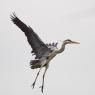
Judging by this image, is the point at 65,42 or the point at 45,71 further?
the point at 45,71

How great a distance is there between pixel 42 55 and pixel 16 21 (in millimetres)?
1377

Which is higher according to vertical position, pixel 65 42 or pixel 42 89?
pixel 65 42

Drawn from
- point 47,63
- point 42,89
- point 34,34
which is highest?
point 34,34

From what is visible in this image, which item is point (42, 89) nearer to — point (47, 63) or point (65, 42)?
point (47, 63)

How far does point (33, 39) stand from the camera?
12023mm

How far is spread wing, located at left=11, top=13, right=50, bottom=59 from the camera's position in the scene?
12.0 m

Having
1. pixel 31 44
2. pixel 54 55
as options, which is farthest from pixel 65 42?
pixel 31 44

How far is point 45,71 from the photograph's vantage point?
488 inches

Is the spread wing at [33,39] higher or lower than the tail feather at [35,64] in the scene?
higher

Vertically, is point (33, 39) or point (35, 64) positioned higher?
point (33, 39)

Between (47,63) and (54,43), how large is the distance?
2.58ft

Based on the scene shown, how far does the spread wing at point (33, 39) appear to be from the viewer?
39.3 ft

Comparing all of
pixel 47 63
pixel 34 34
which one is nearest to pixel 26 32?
pixel 34 34

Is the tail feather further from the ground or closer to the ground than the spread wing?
closer to the ground
